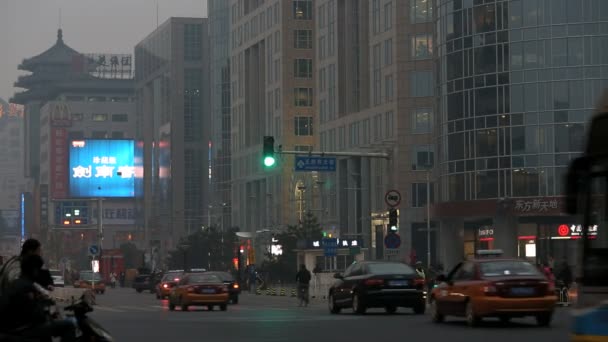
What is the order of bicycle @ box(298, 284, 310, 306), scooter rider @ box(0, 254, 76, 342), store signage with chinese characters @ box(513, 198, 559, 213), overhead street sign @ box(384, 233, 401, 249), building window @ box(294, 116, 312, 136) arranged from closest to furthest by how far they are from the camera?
scooter rider @ box(0, 254, 76, 342) → overhead street sign @ box(384, 233, 401, 249) → bicycle @ box(298, 284, 310, 306) → store signage with chinese characters @ box(513, 198, 559, 213) → building window @ box(294, 116, 312, 136)

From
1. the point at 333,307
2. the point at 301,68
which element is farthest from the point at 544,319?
the point at 301,68

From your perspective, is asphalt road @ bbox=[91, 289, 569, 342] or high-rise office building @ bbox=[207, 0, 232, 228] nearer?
asphalt road @ bbox=[91, 289, 569, 342]

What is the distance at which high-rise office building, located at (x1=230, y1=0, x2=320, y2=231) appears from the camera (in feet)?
429

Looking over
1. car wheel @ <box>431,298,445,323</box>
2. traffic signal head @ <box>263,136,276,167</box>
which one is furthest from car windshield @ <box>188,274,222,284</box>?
car wheel @ <box>431,298,445,323</box>

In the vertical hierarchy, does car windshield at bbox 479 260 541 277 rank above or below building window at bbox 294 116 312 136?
below

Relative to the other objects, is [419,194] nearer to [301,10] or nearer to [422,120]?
[422,120]

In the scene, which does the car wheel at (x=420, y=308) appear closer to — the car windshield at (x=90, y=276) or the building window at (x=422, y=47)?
the car windshield at (x=90, y=276)

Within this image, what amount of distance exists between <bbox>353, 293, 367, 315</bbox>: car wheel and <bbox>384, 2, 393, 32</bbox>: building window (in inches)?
2768

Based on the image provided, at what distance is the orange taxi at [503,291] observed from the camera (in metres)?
27.1

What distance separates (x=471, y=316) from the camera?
91.7ft

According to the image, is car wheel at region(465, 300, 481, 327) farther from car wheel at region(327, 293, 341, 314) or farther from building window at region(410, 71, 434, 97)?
building window at region(410, 71, 434, 97)

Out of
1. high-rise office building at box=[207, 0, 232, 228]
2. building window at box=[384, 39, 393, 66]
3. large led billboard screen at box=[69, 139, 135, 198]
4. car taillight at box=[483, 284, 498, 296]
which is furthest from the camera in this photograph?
large led billboard screen at box=[69, 139, 135, 198]

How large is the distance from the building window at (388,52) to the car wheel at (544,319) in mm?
78117

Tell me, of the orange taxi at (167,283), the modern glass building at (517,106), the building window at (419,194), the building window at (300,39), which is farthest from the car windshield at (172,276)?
the building window at (300,39)
